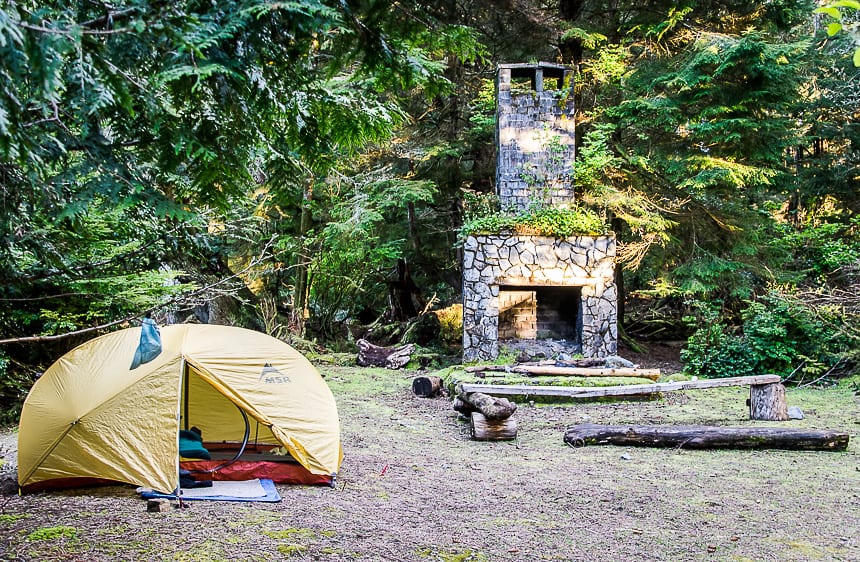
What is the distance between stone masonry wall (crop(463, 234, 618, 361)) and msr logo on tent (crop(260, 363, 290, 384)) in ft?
21.8

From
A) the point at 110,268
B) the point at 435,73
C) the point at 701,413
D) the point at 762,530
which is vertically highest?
the point at 435,73

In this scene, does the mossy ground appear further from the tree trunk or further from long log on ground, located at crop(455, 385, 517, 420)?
the tree trunk

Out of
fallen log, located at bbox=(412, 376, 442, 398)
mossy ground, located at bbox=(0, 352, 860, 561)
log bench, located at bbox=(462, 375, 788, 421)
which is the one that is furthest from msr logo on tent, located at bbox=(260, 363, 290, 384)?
fallen log, located at bbox=(412, 376, 442, 398)

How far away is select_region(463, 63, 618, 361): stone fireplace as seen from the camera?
11531 mm

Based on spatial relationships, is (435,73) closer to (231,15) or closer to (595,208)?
(231,15)

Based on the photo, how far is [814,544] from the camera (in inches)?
150

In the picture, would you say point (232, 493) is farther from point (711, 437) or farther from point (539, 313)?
point (539, 313)

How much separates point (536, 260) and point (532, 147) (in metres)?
2.17

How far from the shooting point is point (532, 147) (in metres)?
12.1

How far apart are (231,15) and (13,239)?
206 cm

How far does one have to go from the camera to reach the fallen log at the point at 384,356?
12.7 meters

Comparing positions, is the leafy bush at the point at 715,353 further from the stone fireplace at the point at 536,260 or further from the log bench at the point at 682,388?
the log bench at the point at 682,388

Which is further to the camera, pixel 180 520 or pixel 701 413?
pixel 701 413

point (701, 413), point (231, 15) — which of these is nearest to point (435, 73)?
point (231, 15)
